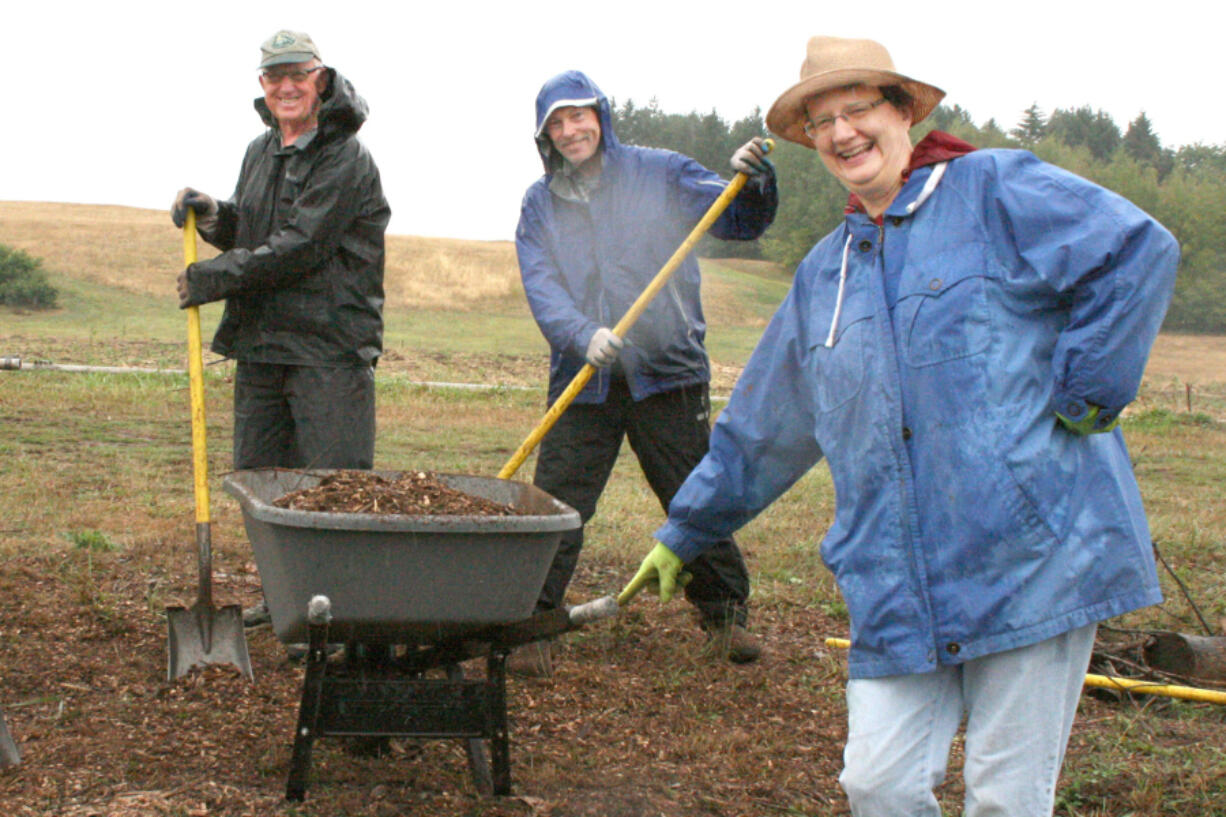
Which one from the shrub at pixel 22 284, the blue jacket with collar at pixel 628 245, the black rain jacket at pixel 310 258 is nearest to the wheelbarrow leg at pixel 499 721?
the blue jacket with collar at pixel 628 245

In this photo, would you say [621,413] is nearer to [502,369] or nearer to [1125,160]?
[502,369]

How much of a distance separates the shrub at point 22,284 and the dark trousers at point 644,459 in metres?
27.3

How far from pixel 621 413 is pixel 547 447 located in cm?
31

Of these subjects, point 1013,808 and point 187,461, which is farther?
point 187,461

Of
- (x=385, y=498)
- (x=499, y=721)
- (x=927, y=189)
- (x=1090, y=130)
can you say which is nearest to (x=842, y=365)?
(x=927, y=189)

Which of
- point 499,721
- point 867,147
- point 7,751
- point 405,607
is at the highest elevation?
point 867,147

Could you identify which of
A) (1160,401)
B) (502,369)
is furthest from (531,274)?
(1160,401)

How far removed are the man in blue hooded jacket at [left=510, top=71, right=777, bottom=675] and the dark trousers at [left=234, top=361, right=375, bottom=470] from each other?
26.4 inches

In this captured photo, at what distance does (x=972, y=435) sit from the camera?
2.23m

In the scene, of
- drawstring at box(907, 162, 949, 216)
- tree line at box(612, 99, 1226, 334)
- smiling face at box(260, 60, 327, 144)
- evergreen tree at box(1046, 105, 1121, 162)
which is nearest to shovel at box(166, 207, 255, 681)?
smiling face at box(260, 60, 327, 144)

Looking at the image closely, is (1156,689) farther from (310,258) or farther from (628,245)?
(310,258)

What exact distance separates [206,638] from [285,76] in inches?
76.2

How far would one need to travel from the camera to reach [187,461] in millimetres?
9133

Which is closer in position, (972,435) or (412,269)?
(972,435)
